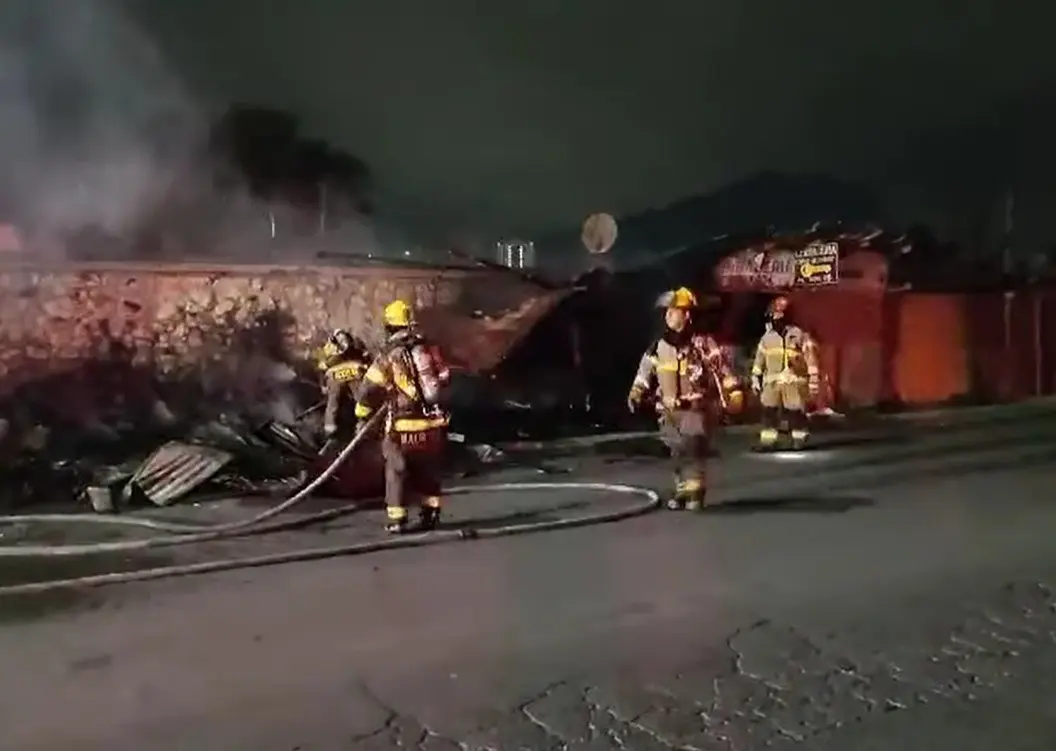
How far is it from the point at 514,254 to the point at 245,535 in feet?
33.7

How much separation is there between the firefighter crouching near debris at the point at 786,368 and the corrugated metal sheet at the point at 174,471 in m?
6.19

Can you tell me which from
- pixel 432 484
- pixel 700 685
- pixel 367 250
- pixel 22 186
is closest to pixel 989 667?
pixel 700 685

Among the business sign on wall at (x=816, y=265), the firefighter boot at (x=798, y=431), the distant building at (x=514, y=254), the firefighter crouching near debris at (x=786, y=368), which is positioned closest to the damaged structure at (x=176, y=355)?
the distant building at (x=514, y=254)

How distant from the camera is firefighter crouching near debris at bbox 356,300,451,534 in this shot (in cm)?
887

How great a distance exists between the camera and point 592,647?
6.14m

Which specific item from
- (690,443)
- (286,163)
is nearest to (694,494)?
(690,443)

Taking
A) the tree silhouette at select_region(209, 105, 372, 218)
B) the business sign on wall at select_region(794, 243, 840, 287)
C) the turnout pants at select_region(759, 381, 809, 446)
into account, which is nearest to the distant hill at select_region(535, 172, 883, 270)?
the business sign on wall at select_region(794, 243, 840, 287)

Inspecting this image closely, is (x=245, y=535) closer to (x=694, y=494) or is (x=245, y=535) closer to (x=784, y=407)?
(x=694, y=494)

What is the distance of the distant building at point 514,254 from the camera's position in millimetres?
19312

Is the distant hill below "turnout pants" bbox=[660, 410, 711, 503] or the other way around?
the other way around

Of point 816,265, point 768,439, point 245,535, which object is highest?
point 816,265

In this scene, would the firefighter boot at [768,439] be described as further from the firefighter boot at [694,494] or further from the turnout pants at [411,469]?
the turnout pants at [411,469]

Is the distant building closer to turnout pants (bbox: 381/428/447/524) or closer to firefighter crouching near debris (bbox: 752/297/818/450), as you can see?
firefighter crouching near debris (bbox: 752/297/818/450)

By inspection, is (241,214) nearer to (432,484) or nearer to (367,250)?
(367,250)
